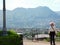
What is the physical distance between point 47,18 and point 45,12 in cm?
107

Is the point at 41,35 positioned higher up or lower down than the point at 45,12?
lower down

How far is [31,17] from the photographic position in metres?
19.7

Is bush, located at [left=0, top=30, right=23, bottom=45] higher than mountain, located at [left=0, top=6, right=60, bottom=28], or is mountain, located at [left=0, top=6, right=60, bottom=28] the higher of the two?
Answer: mountain, located at [left=0, top=6, right=60, bottom=28]

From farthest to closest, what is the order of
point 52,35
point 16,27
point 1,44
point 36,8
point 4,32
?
point 36,8, point 16,27, point 52,35, point 4,32, point 1,44

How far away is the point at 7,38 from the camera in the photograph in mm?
11180

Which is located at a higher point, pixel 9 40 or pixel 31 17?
pixel 31 17

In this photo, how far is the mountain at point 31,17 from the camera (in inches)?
739

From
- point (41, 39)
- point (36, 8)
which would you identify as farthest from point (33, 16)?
A: point (41, 39)

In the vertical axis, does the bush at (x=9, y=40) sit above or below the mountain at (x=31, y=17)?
below

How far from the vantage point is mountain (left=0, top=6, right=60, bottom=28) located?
61.6 ft

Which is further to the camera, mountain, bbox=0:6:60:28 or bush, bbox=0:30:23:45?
mountain, bbox=0:6:60:28

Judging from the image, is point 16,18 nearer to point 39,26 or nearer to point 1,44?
point 39,26

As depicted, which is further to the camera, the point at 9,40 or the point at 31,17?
the point at 31,17

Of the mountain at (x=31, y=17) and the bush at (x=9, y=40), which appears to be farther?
the mountain at (x=31, y=17)
